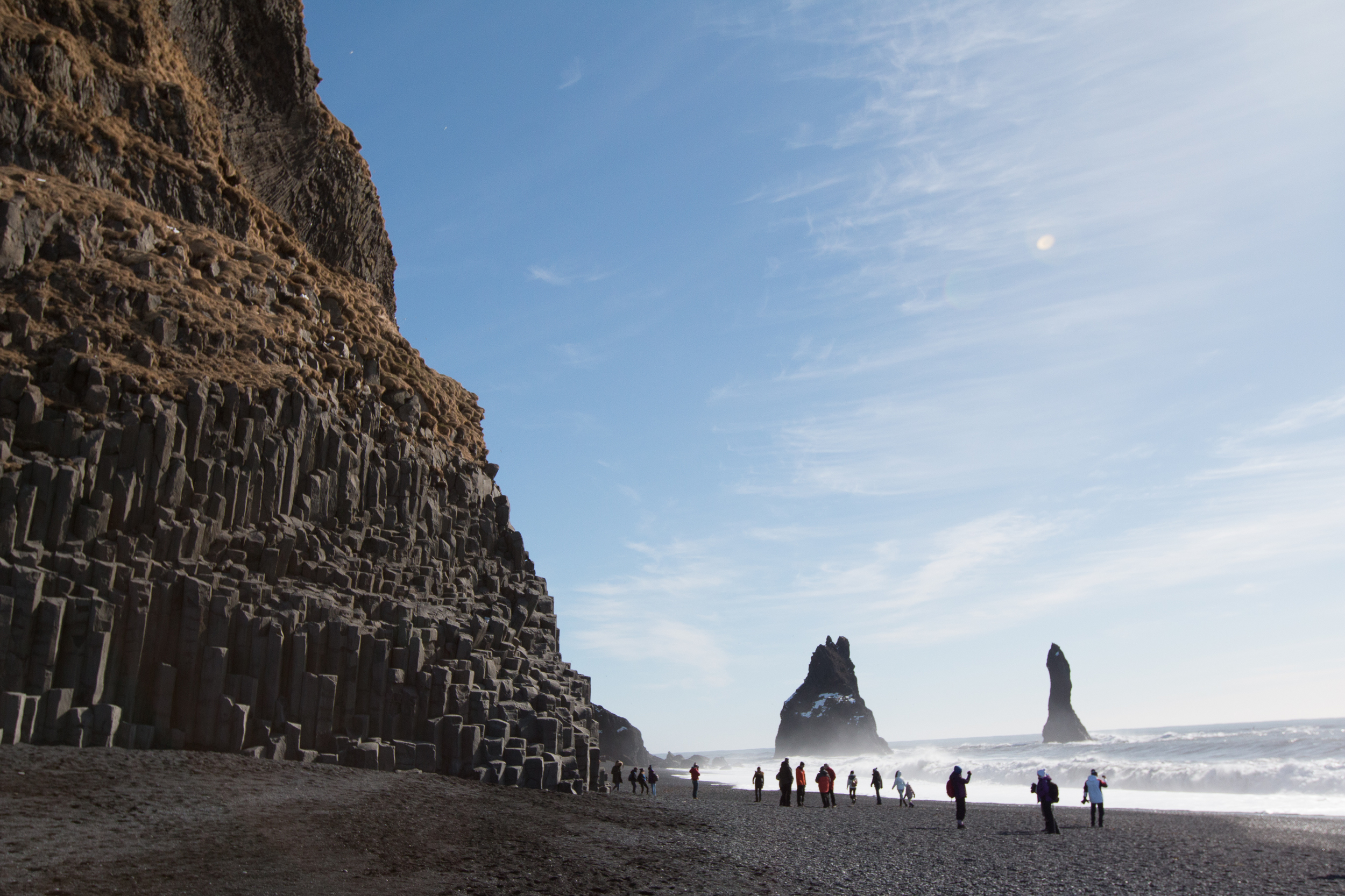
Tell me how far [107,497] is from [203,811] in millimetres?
8727

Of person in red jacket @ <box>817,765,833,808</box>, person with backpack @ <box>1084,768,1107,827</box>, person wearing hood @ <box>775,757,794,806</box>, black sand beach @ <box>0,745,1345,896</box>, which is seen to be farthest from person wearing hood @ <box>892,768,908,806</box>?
black sand beach @ <box>0,745,1345,896</box>

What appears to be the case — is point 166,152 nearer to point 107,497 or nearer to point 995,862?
point 107,497

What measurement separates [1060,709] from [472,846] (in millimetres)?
110907

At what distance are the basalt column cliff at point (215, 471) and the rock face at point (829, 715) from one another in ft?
281

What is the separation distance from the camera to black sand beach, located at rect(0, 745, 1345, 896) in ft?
36.4

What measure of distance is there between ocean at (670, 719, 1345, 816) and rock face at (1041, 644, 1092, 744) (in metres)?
27.8

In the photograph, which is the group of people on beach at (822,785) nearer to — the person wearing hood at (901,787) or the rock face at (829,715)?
the person wearing hood at (901,787)

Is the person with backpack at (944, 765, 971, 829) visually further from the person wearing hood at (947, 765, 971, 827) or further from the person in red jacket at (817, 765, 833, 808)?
the person in red jacket at (817, 765, 833, 808)

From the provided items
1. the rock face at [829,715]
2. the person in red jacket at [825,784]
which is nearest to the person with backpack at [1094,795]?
the person in red jacket at [825,784]

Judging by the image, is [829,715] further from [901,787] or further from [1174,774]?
[901,787]

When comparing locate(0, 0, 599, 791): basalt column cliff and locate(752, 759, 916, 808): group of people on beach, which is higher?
locate(0, 0, 599, 791): basalt column cliff

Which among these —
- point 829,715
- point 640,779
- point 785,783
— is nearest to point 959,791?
point 785,783

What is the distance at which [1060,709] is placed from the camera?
108m

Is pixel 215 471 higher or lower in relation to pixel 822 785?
higher
